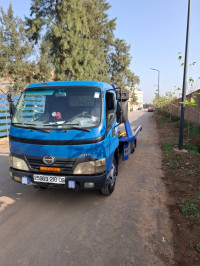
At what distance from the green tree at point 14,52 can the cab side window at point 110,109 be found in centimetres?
1375

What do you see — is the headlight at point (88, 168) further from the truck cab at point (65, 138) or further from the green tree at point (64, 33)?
the green tree at point (64, 33)

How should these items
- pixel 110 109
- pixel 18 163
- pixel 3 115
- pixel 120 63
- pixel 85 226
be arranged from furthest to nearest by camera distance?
1. pixel 120 63
2. pixel 3 115
3. pixel 110 109
4. pixel 18 163
5. pixel 85 226

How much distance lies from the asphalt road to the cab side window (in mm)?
1593

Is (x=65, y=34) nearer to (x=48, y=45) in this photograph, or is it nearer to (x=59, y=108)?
(x=48, y=45)

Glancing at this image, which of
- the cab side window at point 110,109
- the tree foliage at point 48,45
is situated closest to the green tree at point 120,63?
the tree foliage at point 48,45

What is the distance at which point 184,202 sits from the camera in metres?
3.63

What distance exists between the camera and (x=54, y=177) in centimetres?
314

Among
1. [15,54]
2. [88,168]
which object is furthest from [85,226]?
[15,54]

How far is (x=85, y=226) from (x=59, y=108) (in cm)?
218

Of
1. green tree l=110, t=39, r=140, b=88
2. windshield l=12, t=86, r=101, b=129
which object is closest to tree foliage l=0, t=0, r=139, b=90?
windshield l=12, t=86, r=101, b=129

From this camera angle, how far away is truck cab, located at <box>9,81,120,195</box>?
3.07 m

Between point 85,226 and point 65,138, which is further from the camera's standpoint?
point 65,138

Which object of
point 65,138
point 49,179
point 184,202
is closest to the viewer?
point 65,138

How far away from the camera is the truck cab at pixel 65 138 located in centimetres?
307
